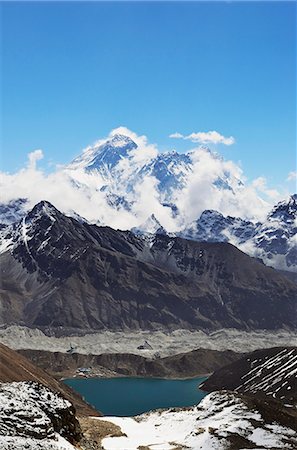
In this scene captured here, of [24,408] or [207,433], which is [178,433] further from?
[24,408]

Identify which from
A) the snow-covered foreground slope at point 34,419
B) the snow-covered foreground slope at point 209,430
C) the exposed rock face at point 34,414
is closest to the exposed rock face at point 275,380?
the snow-covered foreground slope at point 209,430

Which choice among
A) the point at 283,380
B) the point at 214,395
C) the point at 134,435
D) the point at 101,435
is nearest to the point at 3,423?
the point at 101,435

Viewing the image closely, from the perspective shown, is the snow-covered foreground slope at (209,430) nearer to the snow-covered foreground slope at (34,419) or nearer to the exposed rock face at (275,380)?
the snow-covered foreground slope at (34,419)

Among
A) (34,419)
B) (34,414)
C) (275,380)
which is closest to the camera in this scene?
(34,419)

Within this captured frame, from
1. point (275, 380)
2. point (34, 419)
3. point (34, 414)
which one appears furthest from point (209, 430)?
point (275, 380)

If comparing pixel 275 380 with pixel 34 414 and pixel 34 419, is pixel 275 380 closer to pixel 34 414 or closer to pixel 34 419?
pixel 34 414

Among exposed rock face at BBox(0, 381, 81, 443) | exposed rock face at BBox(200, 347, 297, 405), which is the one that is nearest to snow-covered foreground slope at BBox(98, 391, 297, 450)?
exposed rock face at BBox(0, 381, 81, 443)
